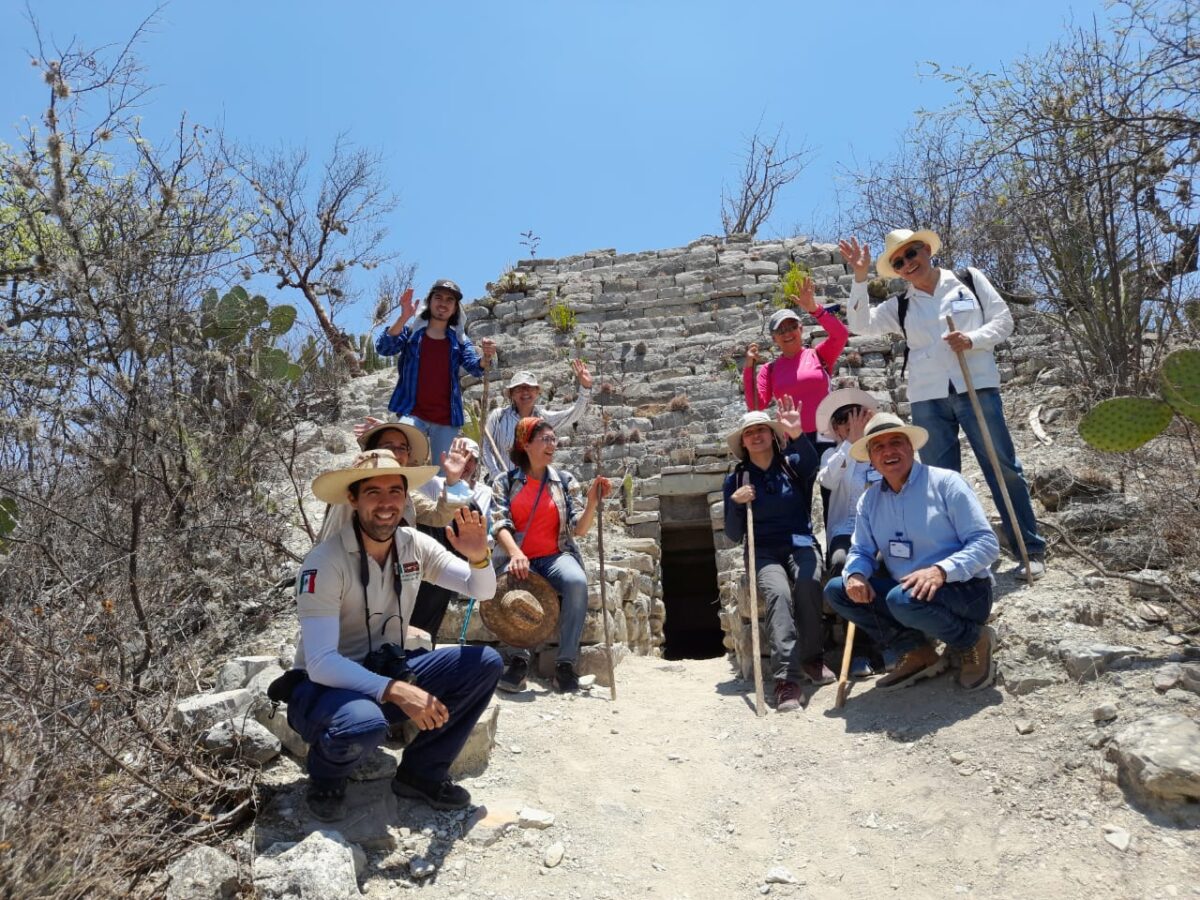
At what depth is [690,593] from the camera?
10.7 meters

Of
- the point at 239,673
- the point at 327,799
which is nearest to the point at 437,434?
the point at 239,673

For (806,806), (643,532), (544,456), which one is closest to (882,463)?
(806,806)

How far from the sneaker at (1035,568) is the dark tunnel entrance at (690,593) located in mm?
4061

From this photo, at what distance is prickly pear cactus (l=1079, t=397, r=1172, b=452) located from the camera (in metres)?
4.51

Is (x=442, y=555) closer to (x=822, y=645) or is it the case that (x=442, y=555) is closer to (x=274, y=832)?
(x=274, y=832)

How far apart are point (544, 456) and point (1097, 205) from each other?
509 cm

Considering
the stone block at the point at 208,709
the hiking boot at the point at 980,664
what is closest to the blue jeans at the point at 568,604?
the stone block at the point at 208,709

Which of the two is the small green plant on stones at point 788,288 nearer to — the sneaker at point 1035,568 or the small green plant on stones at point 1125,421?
the sneaker at point 1035,568

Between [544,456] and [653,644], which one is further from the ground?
[544,456]

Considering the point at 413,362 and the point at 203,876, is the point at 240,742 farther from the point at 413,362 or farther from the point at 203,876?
the point at 413,362

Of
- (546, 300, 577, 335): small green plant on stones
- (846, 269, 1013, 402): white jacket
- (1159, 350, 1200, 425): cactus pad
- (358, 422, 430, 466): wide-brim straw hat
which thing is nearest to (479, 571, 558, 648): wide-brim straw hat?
(358, 422, 430, 466): wide-brim straw hat

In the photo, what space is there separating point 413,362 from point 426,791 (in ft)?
11.2

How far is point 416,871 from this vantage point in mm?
3266

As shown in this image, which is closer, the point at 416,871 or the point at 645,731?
the point at 416,871
